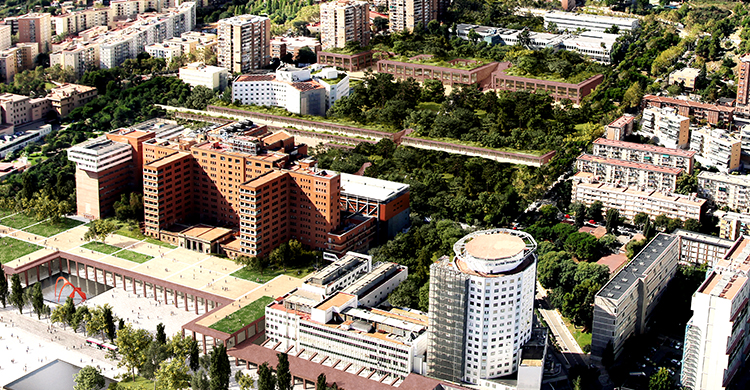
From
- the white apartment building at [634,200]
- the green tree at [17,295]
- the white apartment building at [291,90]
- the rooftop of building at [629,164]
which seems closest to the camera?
the green tree at [17,295]

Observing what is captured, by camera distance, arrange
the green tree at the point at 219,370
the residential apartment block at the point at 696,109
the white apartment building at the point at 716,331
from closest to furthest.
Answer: the white apartment building at the point at 716,331 → the green tree at the point at 219,370 → the residential apartment block at the point at 696,109

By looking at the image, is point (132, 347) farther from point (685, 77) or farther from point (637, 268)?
point (685, 77)

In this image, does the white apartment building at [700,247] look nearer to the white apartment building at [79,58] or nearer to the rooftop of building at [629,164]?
the rooftop of building at [629,164]

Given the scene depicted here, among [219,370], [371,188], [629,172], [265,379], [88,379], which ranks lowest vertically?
[88,379]

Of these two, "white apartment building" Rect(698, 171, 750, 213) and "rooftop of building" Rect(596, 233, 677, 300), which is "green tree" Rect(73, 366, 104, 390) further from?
"white apartment building" Rect(698, 171, 750, 213)

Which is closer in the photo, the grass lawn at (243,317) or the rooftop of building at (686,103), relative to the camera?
the grass lawn at (243,317)

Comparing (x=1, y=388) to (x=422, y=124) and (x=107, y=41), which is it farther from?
(x=107, y=41)

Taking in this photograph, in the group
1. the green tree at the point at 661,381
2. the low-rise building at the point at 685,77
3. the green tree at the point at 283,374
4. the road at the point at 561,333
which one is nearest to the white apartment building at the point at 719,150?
the low-rise building at the point at 685,77

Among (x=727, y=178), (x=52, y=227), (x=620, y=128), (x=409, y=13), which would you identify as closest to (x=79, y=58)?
(x=409, y=13)
